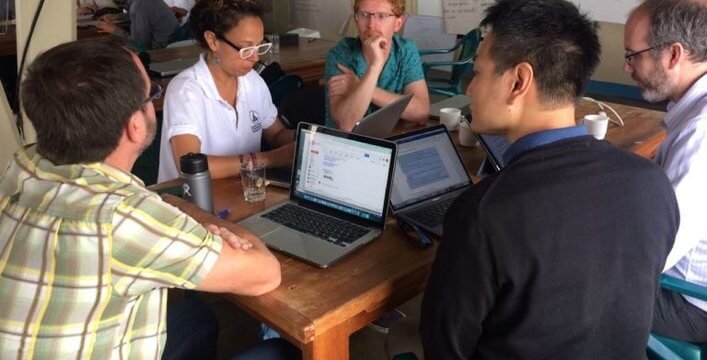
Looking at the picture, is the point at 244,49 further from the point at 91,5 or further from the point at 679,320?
the point at 91,5

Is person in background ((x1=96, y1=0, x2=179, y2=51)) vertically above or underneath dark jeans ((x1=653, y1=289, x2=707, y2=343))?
above

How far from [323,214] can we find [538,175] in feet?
2.25

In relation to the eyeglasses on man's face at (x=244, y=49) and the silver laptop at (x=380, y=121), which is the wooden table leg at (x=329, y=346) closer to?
the silver laptop at (x=380, y=121)

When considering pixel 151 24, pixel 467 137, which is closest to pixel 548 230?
pixel 467 137

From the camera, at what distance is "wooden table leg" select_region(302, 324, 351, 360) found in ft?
3.68

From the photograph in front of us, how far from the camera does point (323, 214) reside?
151 centimetres

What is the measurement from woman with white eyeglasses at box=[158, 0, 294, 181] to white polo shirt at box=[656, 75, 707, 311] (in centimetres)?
109

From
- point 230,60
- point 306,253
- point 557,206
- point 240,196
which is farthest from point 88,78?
point 230,60

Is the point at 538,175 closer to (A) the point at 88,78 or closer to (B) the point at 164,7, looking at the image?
(A) the point at 88,78

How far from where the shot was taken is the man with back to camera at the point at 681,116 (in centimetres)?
143

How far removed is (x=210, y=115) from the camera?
Result: 2002mm

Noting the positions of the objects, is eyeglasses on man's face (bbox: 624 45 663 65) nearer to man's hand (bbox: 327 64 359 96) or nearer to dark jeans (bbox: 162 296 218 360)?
man's hand (bbox: 327 64 359 96)

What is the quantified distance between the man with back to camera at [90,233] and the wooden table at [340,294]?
0.10 meters

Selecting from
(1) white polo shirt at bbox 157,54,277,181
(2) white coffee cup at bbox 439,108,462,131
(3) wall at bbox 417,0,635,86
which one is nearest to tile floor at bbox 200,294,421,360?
(1) white polo shirt at bbox 157,54,277,181
